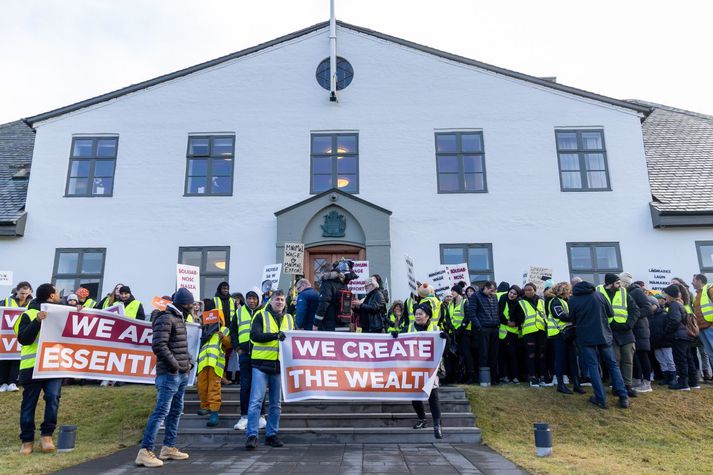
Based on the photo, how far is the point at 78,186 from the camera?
53.4 feet

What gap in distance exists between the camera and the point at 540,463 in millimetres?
7000

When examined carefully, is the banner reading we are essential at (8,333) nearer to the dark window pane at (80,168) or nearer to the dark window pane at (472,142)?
the dark window pane at (80,168)

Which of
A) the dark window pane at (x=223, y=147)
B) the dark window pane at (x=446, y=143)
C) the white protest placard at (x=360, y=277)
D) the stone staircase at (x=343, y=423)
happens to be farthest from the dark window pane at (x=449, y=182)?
the stone staircase at (x=343, y=423)

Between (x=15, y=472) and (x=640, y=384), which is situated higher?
(x=640, y=384)

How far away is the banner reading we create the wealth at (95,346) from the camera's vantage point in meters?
8.01

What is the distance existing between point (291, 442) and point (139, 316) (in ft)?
15.2

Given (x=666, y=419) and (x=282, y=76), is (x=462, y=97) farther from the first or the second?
(x=666, y=419)

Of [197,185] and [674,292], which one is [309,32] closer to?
[197,185]

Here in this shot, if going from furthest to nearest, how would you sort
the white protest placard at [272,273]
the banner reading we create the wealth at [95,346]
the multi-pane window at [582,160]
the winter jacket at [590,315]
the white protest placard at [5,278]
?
the multi-pane window at [582,160]
the white protest placard at [272,273]
the white protest placard at [5,278]
the winter jacket at [590,315]
the banner reading we create the wealth at [95,346]

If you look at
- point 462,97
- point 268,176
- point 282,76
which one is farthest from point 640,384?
point 282,76

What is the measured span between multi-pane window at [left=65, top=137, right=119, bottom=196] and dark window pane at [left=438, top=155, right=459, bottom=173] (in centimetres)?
946

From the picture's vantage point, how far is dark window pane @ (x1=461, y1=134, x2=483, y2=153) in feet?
54.1

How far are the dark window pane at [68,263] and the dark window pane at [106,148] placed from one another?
3066mm

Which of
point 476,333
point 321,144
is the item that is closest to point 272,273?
point 321,144
